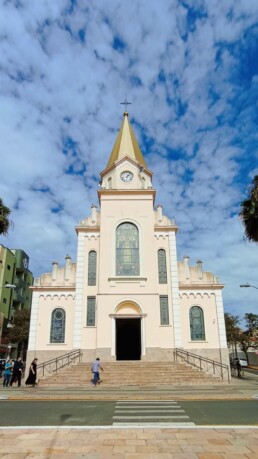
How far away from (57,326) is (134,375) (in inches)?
289

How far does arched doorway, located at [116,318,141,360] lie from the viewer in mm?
28000

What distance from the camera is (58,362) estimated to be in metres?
23.8

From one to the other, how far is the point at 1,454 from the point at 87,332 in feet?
62.5

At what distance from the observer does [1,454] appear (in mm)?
5910

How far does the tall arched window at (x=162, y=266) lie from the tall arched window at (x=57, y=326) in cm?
763

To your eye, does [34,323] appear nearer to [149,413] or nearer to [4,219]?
[4,219]

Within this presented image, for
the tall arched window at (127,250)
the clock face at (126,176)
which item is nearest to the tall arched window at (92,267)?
the tall arched window at (127,250)

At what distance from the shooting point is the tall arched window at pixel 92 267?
85.3 ft

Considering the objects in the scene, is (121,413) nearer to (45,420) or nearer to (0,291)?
(45,420)

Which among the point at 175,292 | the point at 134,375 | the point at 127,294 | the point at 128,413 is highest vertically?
the point at 175,292

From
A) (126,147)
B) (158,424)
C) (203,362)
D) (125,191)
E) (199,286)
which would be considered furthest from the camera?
(126,147)

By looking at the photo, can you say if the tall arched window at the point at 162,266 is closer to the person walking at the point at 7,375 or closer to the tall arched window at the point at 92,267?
the tall arched window at the point at 92,267

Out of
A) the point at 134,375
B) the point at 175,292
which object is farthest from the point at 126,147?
the point at 134,375

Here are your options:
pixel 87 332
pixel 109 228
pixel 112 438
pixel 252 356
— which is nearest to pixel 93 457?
pixel 112 438
